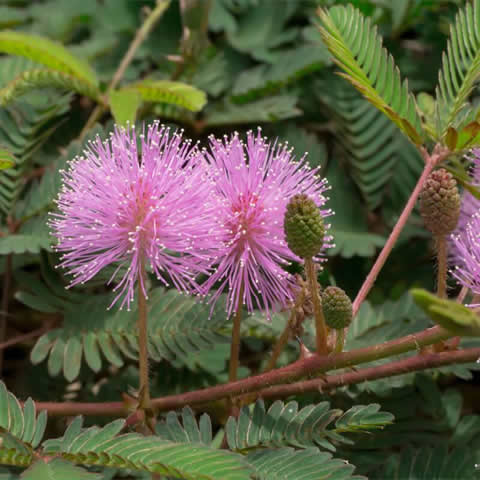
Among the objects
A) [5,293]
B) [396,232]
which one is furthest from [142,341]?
[5,293]

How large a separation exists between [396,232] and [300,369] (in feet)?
1.11

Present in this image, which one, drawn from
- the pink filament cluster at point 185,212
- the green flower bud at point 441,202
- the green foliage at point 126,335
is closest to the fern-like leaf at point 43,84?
the pink filament cluster at point 185,212

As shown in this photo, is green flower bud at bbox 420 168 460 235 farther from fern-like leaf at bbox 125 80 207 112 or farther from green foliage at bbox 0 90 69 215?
green foliage at bbox 0 90 69 215

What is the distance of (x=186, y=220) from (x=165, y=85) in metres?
0.61

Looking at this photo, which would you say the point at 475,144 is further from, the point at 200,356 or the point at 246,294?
the point at 200,356

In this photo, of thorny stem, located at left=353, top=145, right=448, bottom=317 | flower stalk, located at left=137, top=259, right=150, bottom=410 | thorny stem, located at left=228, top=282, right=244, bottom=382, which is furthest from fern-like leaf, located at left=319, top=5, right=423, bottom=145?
flower stalk, located at left=137, top=259, right=150, bottom=410

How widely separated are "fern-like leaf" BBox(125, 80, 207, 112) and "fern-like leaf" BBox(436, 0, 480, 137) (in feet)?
1.86

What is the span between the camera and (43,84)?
6.24 ft

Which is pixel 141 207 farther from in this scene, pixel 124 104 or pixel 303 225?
pixel 124 104

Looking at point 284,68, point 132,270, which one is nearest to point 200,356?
point 132,270

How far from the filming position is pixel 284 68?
2287 mm

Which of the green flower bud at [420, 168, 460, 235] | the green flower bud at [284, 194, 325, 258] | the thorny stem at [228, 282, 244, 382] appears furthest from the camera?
the thorny stem at [228, 282, 244, 382]

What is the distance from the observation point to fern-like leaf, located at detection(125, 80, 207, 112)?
1.76m

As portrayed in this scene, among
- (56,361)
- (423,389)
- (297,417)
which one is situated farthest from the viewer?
(423,389)
